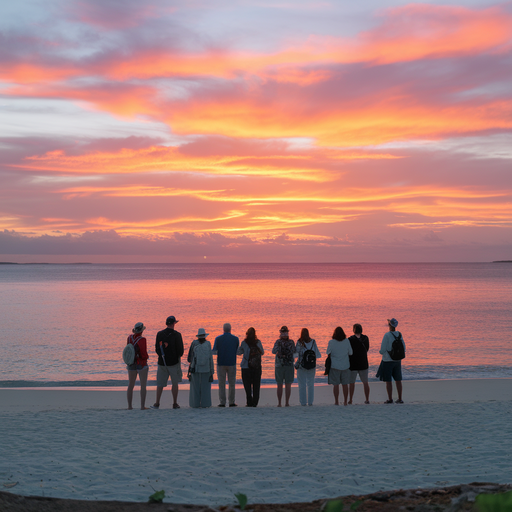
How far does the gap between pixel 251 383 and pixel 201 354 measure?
4.91ft

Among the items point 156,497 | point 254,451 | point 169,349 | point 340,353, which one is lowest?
point 254,451

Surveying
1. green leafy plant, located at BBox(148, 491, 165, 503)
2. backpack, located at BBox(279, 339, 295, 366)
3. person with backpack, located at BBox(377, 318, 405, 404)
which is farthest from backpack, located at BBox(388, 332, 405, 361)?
green leafy plant, located at BBox(148, 491, 165, 503)

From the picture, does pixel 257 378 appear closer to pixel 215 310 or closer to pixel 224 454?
pixel 224 454

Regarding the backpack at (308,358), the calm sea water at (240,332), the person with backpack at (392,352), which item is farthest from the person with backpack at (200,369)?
the calm sea water at (240,332)

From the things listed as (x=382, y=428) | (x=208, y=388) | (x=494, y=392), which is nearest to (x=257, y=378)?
(x=208, y=388)

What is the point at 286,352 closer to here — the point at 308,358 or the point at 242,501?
the point at 308,358

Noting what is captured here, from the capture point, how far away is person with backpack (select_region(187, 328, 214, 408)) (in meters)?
10.6

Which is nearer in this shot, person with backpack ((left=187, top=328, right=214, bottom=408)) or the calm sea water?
person with backpack ((left=187, top=328, right=214, bottom=408))

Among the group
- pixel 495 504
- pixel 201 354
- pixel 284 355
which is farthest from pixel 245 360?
pixel 495 504

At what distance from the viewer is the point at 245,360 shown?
10828 millimetres

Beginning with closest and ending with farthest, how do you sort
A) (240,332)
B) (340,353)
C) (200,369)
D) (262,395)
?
(200,369)
(340,353)
(262,395)
(240,332)

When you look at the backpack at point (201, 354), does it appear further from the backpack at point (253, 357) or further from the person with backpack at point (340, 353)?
the person with backpack at point (340, 353)

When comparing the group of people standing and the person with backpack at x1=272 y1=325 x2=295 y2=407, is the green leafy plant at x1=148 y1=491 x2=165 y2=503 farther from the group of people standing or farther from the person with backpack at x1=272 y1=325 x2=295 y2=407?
the person with backpack at x1=272 y1=325 x2=295 y2=407

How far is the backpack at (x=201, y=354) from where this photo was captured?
10.5m
